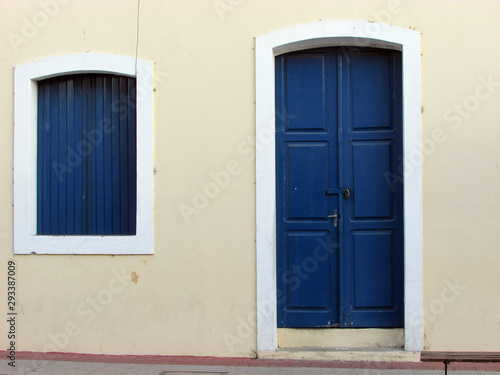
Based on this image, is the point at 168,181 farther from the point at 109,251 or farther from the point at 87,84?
the point at 87,84

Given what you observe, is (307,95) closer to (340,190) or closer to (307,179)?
(307,179)

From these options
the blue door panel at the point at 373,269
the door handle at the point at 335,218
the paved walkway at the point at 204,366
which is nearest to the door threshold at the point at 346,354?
the paved walkway at the point at 204,366

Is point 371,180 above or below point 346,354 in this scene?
above

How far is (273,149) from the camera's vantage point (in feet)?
19.2

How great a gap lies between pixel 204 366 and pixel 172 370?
1.02 ft

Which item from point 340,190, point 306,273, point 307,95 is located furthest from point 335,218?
point 307,95

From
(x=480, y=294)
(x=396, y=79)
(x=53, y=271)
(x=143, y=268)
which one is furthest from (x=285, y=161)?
(x=53, y=271)

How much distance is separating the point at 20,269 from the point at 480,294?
14.9ft

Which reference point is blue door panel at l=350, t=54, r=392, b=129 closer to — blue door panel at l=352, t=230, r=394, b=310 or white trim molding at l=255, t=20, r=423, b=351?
white trim molding at l=255, t=20, r=423, b=351

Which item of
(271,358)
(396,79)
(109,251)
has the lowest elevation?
(271,358)

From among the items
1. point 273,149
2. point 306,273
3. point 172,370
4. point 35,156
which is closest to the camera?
point 172,370

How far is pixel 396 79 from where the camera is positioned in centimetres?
593

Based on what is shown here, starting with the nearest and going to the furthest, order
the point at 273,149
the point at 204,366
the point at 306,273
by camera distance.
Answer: the point at 204,366, the point at 273,149, the point at 306,273

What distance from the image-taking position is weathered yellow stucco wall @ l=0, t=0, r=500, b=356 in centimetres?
562
